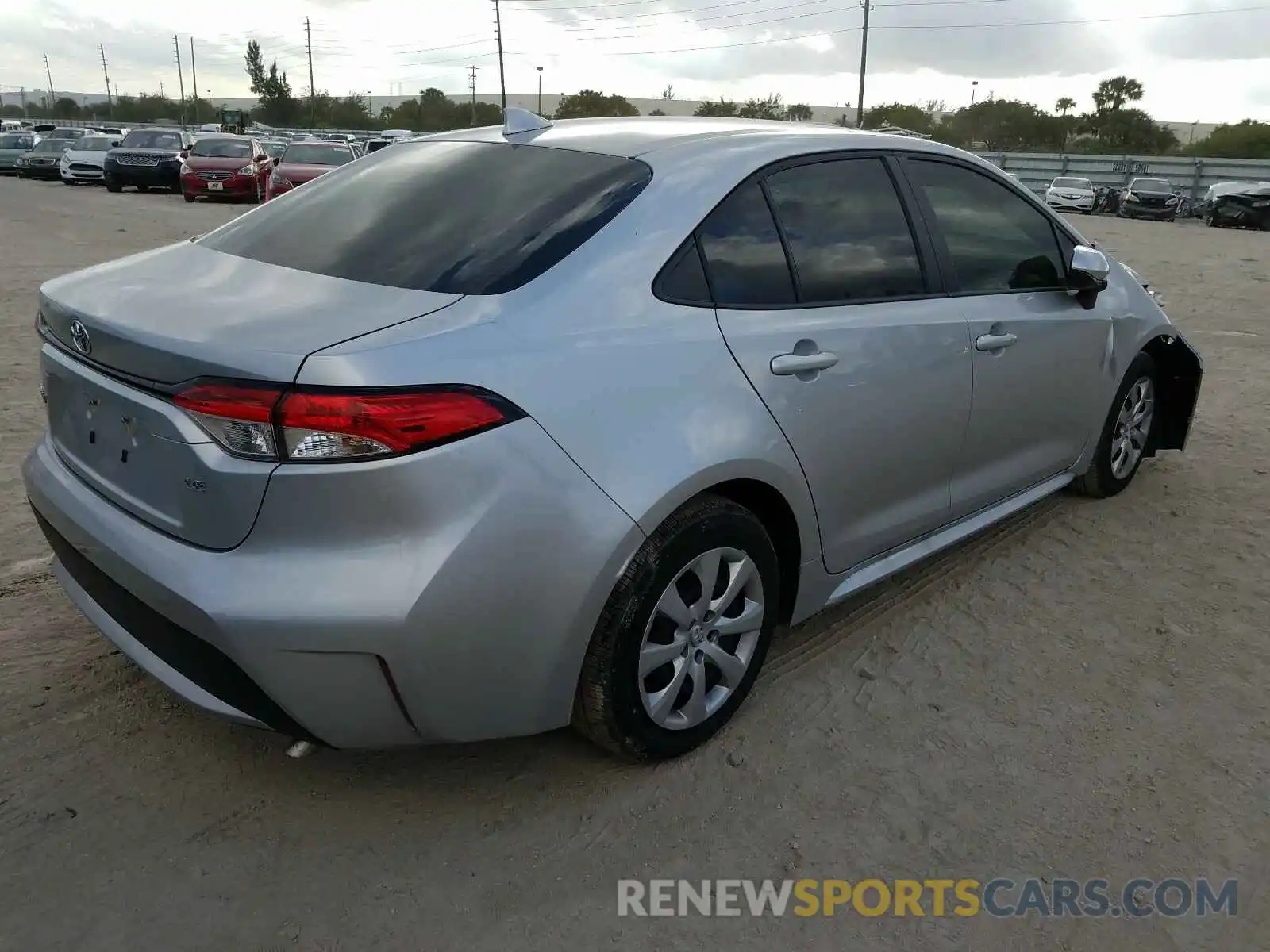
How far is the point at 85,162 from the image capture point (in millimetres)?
28156

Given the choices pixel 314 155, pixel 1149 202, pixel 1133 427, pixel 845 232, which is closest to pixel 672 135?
pixel 845 232

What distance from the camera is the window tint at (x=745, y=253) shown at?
2676 millimetres

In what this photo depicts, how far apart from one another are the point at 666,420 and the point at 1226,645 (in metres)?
2.33

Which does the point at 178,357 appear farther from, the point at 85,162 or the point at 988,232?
the point at 85,162

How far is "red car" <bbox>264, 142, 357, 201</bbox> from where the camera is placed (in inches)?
711

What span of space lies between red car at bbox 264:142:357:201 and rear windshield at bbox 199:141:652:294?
15658mm

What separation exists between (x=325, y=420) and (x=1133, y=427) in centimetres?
408

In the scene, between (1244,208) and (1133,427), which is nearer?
(1133,427)

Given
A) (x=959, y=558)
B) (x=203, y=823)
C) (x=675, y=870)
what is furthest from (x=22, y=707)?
(x=959, y=558)

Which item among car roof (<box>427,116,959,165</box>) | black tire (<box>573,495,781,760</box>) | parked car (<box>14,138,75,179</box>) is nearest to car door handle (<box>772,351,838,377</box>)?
black tire (<box>573,495,781,760</box>)

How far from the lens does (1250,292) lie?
1215 cm

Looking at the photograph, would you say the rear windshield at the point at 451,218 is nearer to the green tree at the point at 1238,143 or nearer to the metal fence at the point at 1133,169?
the metal fence at the point at 1133,169

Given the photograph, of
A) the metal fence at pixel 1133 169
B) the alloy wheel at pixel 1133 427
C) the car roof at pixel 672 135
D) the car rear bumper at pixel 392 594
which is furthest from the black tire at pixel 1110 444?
the metal fence at pixel 1133 169

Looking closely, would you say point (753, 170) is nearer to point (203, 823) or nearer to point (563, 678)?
point (563, 678)
